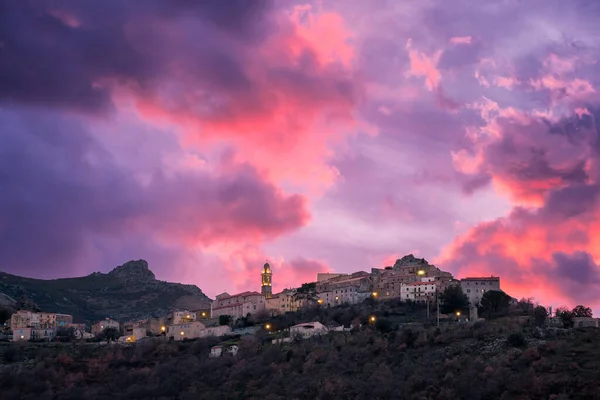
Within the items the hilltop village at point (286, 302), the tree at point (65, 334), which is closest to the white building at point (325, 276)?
the hilltop village at point (286, 302)

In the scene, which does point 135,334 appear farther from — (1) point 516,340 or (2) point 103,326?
(1) point 516,340

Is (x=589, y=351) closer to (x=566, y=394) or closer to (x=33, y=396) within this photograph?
(x=566, y=394)

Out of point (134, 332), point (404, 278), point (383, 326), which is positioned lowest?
point (134, 332)

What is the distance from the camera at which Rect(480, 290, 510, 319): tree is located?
12081cm

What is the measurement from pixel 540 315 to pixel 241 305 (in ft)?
187

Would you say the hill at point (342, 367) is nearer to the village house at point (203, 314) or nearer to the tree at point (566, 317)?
the tree at point (566, 317)

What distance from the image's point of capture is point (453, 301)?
12450cm

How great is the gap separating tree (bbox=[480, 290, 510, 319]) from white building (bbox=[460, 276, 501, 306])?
6.77 metres

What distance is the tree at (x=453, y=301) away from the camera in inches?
4870

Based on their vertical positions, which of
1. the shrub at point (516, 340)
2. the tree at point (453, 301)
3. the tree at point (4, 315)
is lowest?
the shrub at point (516, 340)

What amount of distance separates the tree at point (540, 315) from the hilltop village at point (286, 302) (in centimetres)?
892

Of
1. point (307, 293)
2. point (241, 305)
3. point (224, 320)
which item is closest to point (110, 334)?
point (224, 320)

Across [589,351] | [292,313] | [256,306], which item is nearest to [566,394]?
[589,351]

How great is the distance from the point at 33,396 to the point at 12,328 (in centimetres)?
4750
